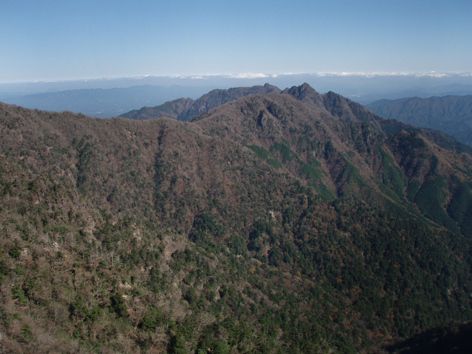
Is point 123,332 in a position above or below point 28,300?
below

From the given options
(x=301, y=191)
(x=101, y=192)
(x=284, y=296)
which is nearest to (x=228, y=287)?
(x=284, y=296)

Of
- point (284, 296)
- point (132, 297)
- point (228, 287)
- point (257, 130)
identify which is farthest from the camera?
point (257, 130)

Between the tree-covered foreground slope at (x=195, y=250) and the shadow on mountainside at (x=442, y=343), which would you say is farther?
the shadow on mountainside at (x=442, y=343)

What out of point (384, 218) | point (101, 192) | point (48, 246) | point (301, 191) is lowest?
point (384, 218)

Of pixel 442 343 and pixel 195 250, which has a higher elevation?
pixel 195 250

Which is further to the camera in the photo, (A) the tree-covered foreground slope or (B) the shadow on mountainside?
(B) the shadow on mountainside

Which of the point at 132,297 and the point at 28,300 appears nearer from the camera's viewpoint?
the point at 28,300

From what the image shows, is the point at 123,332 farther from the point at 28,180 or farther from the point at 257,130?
the point at 257,130

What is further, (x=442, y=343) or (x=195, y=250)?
(x=195, y=250)
